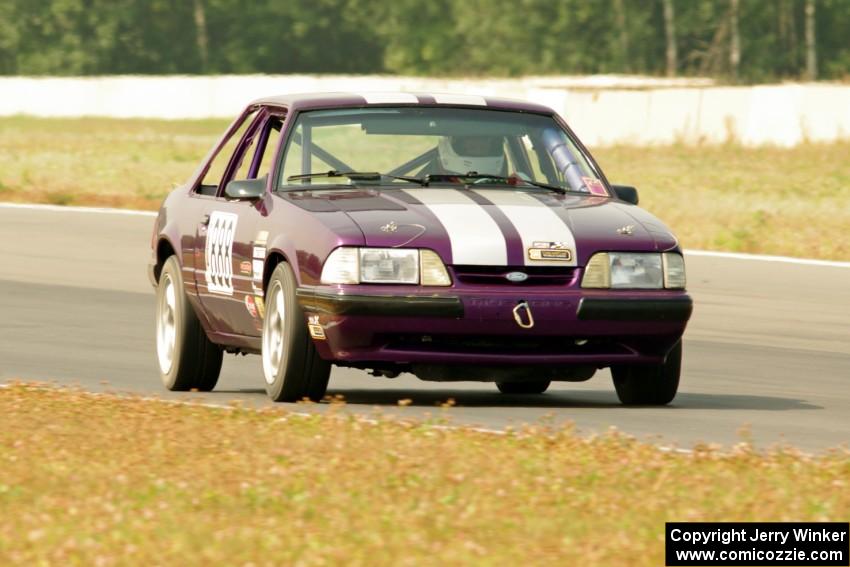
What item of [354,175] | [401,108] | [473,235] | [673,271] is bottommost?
[673,271]

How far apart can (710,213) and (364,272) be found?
15.8 meters

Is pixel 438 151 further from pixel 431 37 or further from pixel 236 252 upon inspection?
pixel 431 37

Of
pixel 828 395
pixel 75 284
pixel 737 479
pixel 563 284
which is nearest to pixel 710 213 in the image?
pixel 75 284

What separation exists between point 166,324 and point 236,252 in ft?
4.42

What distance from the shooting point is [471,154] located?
10125mm

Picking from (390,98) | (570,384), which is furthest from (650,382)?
(390,98)

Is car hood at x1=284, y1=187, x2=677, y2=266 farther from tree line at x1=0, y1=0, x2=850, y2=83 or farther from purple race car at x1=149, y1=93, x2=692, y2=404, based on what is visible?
tree line at x1=0, y1=0, x2=850, y2=83

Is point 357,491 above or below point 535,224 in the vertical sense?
below

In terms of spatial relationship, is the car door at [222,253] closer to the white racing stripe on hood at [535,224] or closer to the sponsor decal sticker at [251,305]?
the sponsor decal sticker at [251,305]

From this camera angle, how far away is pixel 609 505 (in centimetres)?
645

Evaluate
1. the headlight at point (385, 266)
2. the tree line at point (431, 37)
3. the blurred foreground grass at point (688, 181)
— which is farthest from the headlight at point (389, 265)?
the tree line at point (431, 37)

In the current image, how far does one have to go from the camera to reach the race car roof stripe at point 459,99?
1026 centimetres

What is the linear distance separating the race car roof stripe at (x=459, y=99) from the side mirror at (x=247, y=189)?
42.3 inches

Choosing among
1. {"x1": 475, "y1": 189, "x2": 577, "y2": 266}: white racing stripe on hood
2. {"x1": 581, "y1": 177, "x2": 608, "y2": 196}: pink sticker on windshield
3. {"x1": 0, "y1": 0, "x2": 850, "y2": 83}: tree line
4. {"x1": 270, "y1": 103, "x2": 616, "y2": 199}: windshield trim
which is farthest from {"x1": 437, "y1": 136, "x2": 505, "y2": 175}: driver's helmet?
{"x1": 0, "y1": 0, "x2": 850, "y2": 83}: tree line
